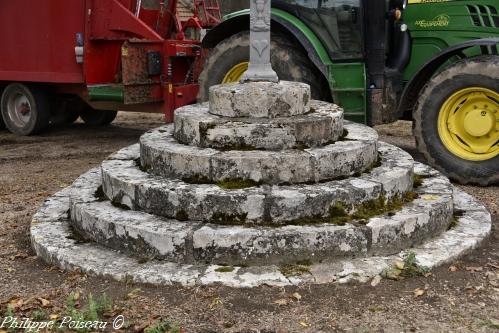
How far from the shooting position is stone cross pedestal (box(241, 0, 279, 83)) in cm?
423

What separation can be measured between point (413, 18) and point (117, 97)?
12.0 ft

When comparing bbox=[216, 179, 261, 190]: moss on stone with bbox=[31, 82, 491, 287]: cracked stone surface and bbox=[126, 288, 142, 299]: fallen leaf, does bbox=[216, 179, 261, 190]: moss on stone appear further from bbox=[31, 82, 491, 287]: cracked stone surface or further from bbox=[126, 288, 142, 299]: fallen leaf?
bbox=[126, 288, 142, 299]: fallen leaf

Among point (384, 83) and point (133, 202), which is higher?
point (384, 83)

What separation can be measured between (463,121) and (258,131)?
7.90 ft

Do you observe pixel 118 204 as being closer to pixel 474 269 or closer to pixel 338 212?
pixel 338 212

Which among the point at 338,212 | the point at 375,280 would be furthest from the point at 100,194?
the point at 375,280

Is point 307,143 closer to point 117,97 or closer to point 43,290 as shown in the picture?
point 43,290

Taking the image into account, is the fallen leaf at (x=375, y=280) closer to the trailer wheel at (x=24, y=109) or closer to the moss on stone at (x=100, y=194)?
the moss on stone at (x=100, y=194)

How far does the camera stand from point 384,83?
18.8ft

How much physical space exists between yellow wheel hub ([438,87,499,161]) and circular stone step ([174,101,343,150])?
1659 mm

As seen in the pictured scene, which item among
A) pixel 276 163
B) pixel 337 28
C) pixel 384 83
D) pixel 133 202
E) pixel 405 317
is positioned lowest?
pixel 405 317

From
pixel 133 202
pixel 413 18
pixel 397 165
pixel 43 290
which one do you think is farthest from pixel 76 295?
pixel 413 18

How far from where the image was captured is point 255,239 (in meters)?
3.36

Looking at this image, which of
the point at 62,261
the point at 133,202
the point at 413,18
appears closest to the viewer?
the point at 62,261
